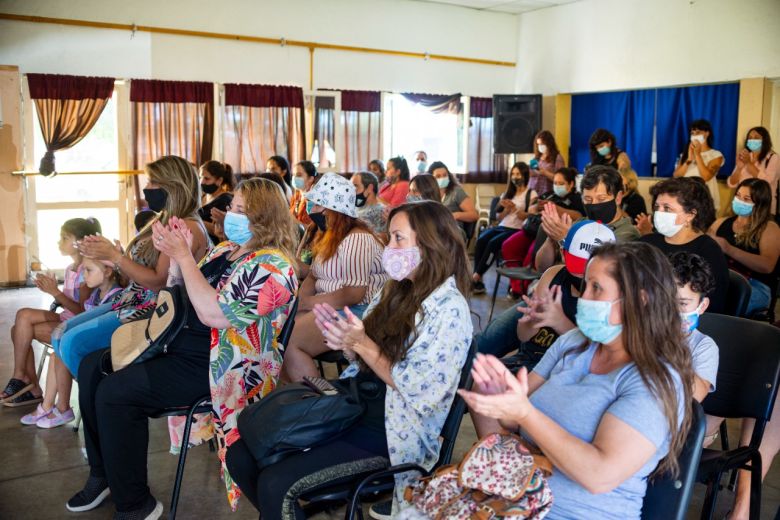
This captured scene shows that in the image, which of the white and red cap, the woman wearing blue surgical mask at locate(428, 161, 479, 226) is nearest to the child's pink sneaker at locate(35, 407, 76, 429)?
the white and red cap

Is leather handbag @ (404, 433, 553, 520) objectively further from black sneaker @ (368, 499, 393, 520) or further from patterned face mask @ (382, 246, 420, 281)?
black sneaker @ (368, 499, 393, 520)

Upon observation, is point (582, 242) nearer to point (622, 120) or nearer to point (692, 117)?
point (692, 117)

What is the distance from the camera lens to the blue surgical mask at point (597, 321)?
5.83 ft

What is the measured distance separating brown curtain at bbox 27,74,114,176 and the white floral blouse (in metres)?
6.84

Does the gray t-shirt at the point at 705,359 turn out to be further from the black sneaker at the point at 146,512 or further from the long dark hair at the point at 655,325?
the black sneaker at the point at 146,512

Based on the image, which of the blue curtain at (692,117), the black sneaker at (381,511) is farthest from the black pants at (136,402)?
the blue curtain at (692,117)

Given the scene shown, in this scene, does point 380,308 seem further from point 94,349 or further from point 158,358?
point 94,349

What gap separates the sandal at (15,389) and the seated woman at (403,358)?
7.95 ft

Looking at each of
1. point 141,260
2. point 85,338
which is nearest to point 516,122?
point 141,260

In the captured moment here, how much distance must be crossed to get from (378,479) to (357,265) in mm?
1676

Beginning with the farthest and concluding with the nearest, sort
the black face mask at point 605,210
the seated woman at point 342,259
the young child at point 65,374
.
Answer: the black face mask at point 605,210 < the young child at point 65,374 < the seated woman at point 342,259

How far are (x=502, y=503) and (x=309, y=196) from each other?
245 centimetres

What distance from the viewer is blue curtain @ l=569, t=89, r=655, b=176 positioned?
9.22 meters

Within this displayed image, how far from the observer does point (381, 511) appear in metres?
2.97
